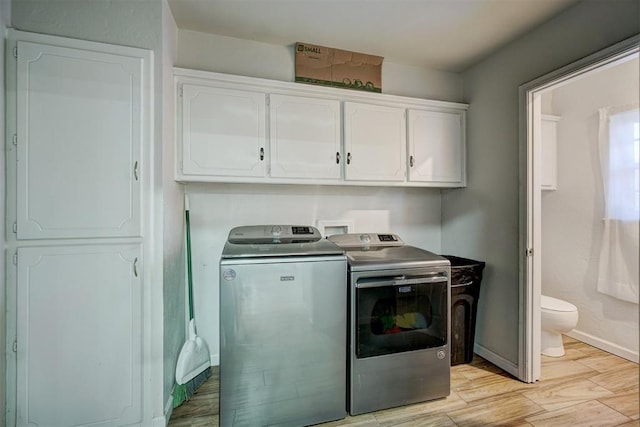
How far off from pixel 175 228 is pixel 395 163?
5.66 ft

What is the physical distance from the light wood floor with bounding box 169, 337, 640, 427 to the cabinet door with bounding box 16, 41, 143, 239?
1223 mm

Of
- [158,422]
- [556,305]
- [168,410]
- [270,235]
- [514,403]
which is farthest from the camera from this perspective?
[556,305]

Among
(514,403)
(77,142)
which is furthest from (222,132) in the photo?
(514,403)

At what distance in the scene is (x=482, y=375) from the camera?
2209mm

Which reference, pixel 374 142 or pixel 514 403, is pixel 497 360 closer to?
pixel 514 403

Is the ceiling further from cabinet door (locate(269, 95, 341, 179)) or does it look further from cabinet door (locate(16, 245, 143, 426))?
cabinet door (locate(16, 245, 143, 426))

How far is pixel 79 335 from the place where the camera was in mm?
1524

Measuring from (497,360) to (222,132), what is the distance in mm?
2721

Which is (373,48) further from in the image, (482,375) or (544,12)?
(482,375)

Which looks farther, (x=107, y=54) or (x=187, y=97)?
(x=187, y=97)

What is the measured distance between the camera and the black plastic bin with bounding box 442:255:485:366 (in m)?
→ 2.31

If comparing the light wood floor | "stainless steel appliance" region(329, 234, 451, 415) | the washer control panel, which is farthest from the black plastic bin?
the washer control panel

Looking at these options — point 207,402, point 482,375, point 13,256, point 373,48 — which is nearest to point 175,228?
point 13,256

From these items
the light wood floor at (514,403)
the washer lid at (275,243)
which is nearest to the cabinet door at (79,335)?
the light wood floor at (514,403)
